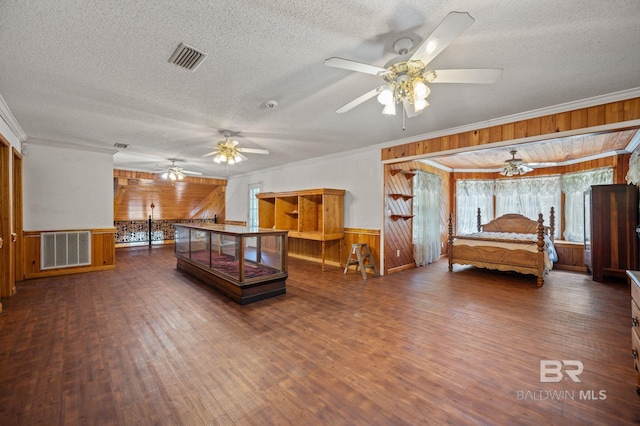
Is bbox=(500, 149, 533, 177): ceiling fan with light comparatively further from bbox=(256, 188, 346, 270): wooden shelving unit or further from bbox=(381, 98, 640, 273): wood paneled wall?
bbox=(256, 188, 346, 270): wooden shelving unit

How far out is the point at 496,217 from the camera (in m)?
7.45

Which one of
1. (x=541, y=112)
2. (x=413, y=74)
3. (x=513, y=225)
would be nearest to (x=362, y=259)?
(x=541, y=112)

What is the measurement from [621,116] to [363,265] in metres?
3.81

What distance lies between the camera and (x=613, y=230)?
466 cm

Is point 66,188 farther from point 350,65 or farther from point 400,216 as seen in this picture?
point 400,216

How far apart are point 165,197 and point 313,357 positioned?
864 cm

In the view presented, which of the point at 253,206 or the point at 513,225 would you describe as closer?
→ the point at 513,225

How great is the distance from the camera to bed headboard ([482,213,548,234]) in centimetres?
637

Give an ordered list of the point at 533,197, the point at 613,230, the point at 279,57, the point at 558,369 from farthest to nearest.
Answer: the point at 533,197, the point at 613,230, the point at 279,57, the point at 558,369

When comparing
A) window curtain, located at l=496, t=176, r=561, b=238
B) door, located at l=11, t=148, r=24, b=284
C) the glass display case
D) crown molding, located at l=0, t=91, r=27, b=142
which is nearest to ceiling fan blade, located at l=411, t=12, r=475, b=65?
the glass display case

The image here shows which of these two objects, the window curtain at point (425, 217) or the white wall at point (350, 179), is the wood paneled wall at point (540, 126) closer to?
the white wall at point (350, 179)

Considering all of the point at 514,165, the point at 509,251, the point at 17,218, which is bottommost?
the point at 509,251

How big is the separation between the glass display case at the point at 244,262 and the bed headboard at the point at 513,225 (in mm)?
5766

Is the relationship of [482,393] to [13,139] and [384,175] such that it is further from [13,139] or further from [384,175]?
[13,139]
